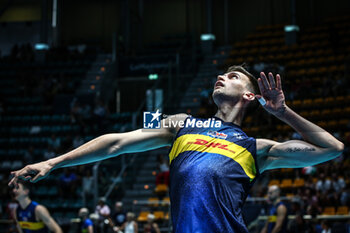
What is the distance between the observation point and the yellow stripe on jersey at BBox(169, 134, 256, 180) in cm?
339

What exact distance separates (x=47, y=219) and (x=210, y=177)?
5815 mm

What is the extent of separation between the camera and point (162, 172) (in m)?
16.1

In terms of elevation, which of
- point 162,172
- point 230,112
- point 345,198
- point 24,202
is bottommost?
point 345,198

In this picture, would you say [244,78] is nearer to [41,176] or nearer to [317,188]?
[41,176]

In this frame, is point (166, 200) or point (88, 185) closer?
point (88, 185)

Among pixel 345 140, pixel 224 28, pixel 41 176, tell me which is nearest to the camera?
pixel 41 176

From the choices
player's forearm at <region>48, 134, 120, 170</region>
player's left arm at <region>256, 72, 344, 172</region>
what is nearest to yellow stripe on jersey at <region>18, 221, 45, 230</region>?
player's forearm at <region>48, 134, 120, 170</region>

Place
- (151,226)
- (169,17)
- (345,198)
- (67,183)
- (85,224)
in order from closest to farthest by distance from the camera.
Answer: (85,224) → (151,226) → (345,198) → (67,183) → (169,17)

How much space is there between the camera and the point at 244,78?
3.76 meters

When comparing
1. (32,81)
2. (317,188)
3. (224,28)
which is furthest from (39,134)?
(224,28)

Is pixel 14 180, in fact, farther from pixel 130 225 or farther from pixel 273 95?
pixel 130 225

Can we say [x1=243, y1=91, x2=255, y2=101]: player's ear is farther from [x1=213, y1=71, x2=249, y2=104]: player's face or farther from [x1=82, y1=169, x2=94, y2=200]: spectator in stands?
[x1=82, y1=169, x2=94, y2=200]: spectator in stands

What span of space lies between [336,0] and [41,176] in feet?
88.5

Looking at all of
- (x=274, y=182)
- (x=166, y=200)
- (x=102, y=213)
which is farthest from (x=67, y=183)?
(x=274, y=182)
